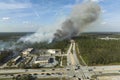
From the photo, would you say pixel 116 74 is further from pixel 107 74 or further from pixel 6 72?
pixel 6 72

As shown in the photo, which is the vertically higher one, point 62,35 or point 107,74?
point 62,35

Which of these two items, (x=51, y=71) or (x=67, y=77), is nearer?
(x=67, y=77)

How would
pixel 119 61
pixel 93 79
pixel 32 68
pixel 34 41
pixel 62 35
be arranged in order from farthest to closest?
1. pixel 62 35
2. pixel 34 41
3. pixel 119 61
4. pixel 32 68
5. pixel 93 79

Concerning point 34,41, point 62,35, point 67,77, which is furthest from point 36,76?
point 62,35

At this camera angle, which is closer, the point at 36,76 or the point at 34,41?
the point at 36,76

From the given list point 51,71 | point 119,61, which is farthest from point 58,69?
point 119,61

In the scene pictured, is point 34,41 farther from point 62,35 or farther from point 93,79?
point 93,79

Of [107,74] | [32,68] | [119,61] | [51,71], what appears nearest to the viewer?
[107,74]

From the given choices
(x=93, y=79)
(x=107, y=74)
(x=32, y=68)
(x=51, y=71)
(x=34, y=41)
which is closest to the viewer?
(x=93, y=79)

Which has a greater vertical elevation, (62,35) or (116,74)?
(62,35)
